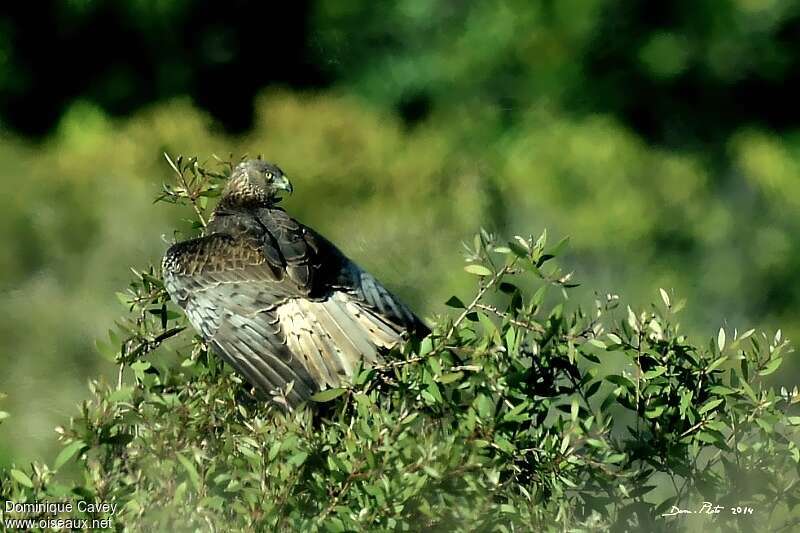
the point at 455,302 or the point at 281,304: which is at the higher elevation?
the point at 281,304

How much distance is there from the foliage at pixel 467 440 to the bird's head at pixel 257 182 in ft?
5.32

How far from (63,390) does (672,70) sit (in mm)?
7463

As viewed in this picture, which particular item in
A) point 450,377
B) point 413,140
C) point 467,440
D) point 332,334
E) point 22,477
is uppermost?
point 413,140

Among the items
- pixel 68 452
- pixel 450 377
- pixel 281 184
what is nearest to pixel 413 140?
pixel 281 184

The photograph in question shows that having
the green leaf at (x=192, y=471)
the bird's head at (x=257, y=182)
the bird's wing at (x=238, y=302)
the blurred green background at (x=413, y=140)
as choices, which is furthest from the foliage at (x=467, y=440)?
the blurred green background at (x=413, y=140)

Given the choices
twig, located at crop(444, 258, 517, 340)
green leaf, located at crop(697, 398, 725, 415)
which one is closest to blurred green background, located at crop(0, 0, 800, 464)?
twig, located at crop(444, 258, 517, 340)

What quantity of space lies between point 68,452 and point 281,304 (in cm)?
142

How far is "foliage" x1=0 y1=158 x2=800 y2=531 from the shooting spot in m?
3.50

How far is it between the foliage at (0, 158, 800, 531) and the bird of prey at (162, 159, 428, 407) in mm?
450

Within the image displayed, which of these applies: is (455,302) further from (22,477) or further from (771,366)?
(22,477)

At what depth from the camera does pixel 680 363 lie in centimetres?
398

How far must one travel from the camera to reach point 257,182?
228 inches

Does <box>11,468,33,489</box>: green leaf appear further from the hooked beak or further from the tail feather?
the hooked beak

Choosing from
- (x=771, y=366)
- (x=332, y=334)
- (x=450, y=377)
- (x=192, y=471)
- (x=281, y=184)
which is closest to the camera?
(x=192, y=471)
